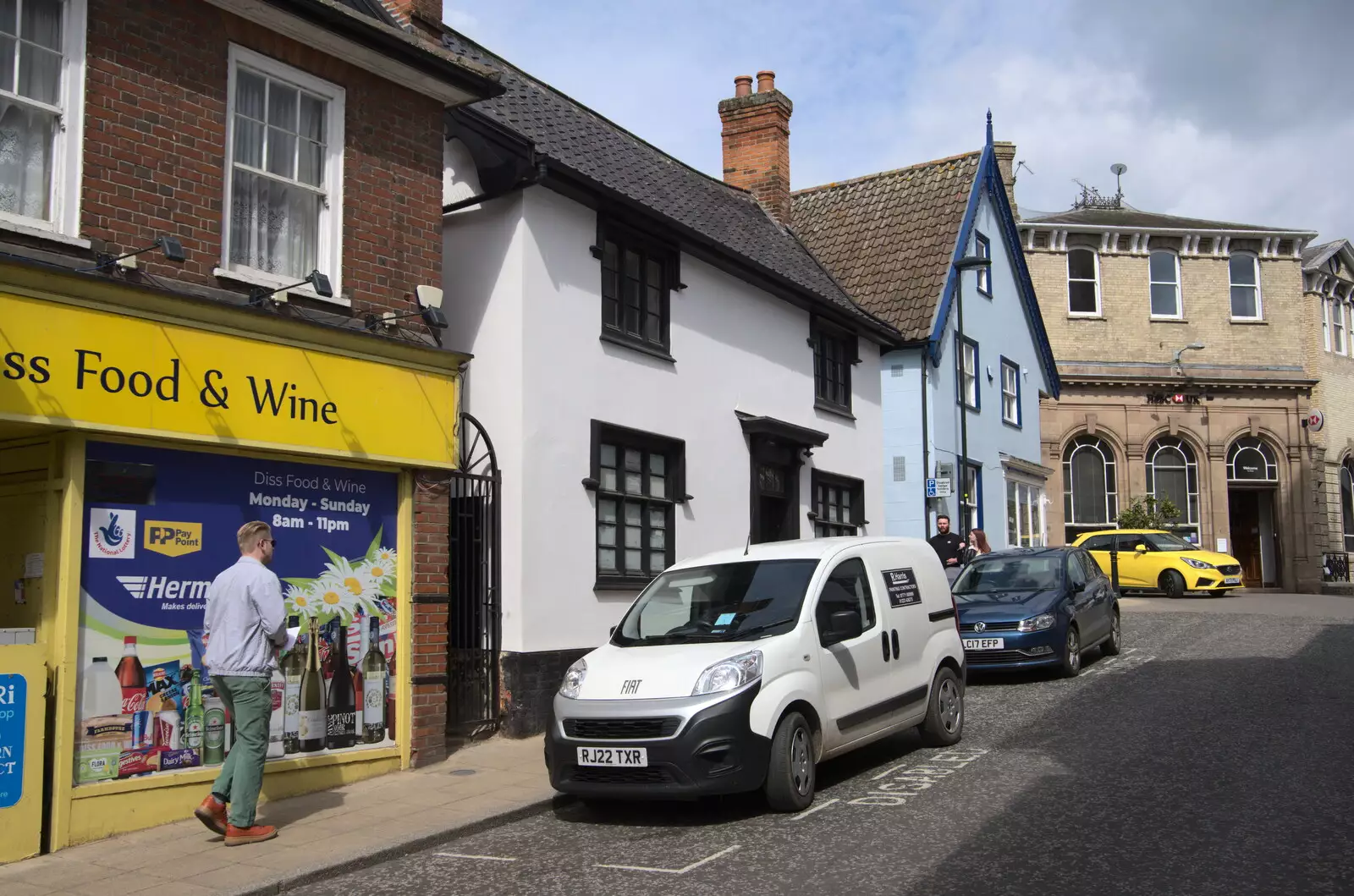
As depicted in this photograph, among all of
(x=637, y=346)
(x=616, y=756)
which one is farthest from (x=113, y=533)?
(x=637, y=346)

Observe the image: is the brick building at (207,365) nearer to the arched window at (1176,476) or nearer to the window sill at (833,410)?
the window sill at (833,410)

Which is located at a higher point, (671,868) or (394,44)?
(394,44)

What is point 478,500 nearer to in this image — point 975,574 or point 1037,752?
point 1037,752

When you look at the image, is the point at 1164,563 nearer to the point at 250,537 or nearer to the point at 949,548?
the point at 949,548

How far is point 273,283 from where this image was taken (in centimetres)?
915

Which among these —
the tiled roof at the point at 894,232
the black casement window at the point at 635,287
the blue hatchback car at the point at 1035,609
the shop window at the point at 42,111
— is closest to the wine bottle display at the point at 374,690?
the shop window at the point at 42,111

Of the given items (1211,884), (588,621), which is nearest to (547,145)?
(588,621)

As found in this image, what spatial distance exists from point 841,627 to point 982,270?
18.1 meters

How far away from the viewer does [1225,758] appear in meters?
8.97

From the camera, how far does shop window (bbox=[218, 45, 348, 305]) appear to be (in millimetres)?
9086

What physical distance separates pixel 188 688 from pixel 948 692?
5993 mm

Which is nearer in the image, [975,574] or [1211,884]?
[1211,884]

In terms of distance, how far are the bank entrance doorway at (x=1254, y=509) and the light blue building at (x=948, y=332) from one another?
1215 cm

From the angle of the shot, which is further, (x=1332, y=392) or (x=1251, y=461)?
(x=1332, y=392)
